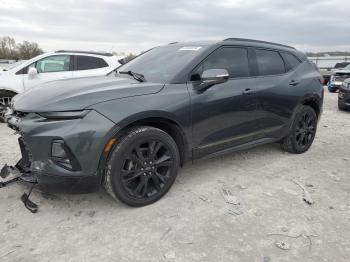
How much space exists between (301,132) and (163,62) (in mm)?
2557

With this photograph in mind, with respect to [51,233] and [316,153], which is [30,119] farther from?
[316,153]

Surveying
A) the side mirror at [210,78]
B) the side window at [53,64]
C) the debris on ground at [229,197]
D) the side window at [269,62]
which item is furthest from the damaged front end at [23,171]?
the side window at [53,64]

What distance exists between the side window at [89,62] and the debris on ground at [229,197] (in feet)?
17.7

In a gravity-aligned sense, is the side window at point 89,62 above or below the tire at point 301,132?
above

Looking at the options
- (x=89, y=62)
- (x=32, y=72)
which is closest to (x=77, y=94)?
(x=32, y=72)

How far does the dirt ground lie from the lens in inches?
96.1

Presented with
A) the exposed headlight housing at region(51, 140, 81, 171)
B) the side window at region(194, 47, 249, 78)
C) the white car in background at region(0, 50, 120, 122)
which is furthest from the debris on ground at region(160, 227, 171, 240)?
the white car in background at region(0, 50, 120, 122)

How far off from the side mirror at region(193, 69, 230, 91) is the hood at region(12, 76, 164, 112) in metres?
0.43

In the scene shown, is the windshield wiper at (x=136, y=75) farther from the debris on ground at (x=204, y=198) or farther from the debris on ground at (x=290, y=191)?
the debris on ground at (x=290, y=191)

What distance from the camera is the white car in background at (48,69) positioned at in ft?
23.2

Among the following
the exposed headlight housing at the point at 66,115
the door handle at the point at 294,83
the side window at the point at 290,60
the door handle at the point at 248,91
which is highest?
the side window at the point at 290,60

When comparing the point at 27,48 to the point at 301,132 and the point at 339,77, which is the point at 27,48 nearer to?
the point at 339,77

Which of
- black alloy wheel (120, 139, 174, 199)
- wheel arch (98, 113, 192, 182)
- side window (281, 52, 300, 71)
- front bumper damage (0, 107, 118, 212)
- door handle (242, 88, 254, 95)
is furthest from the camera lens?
side window (281, 52, 300, 71)

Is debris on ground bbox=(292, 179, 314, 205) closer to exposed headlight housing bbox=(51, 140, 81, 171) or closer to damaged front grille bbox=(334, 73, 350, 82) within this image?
exposed headlight housing bbox=(51, 140, 81, 171)
